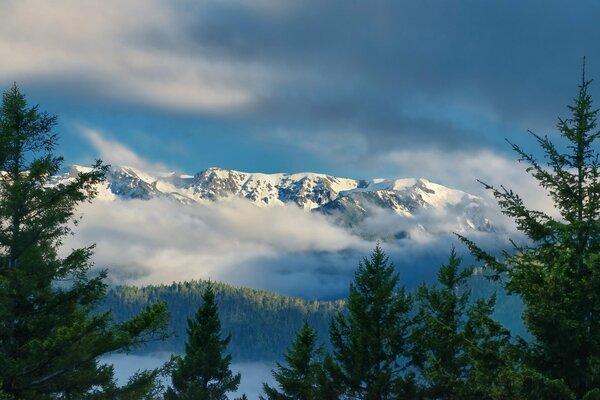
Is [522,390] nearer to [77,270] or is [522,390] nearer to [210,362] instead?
[77,270]

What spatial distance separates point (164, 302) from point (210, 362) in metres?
31.6

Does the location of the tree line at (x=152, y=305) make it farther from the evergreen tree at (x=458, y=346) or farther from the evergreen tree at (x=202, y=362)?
the evergreen tree at (x=202, y=362)

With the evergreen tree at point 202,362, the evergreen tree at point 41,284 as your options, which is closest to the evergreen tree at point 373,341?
the evergreen tree at point 41,284

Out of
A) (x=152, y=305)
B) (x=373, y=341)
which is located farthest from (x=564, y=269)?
(x=373, y=341)

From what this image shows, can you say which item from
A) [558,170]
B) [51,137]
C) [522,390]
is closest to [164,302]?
[51,137]

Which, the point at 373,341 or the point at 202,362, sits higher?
the point at 373,341

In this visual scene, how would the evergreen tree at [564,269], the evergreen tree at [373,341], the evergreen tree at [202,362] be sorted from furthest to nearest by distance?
the evergreen tree at [202,362]
the evergreen tree at [373,341]
the evergreen tree at [564,269]

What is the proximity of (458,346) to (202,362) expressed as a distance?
76.0ft

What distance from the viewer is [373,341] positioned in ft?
110

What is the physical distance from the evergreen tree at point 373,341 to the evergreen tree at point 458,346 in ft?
3.05

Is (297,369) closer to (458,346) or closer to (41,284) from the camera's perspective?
(458,346)

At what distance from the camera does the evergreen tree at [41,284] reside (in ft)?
64.1

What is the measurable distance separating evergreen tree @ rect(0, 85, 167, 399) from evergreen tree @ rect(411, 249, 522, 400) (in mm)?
8467

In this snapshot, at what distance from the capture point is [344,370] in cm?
3481
